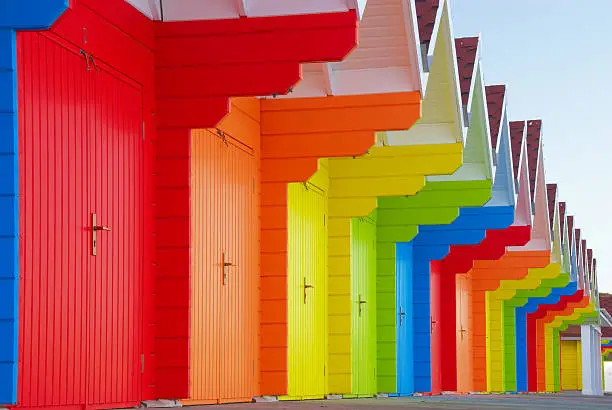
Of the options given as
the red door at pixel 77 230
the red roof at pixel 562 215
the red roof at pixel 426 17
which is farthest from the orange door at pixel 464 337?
the red door at pixel 77 230

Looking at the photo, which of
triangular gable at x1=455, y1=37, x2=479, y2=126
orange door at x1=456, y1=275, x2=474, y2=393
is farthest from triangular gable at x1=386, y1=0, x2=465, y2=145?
orange door at x1=456, y1=275, x2=474, y2=393

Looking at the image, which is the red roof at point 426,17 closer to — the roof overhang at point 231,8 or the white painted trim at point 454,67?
the white painted trim at point 454,67

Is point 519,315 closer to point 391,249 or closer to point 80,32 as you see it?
point 391,249

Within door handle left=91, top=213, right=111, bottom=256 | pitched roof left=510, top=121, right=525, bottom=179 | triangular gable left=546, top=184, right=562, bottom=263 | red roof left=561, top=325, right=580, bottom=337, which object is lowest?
red roof left=561, top=325, right=580, bottom=337

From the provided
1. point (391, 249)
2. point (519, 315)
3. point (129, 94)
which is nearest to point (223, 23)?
point (129, 94)

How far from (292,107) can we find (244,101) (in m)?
0.74

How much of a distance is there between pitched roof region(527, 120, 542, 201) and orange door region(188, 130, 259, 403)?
12545 millimetres

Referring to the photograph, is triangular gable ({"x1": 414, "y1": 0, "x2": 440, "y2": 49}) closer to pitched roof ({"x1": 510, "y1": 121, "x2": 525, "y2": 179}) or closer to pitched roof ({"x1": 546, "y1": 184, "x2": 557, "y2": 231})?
pitched roof ({"x1": 510, "y1": 121, "x2": 525, "y2": 179})

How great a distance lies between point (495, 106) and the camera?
66.3 feet

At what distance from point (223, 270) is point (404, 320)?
353 inches

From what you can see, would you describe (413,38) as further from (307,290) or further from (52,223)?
(52,223)

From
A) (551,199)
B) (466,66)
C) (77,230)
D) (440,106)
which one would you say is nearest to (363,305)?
(440,106)

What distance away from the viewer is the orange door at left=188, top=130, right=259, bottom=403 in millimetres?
11211

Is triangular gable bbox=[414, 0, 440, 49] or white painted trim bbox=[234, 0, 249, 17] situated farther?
triangular gable bbox=[414, 0, 440, 49]
